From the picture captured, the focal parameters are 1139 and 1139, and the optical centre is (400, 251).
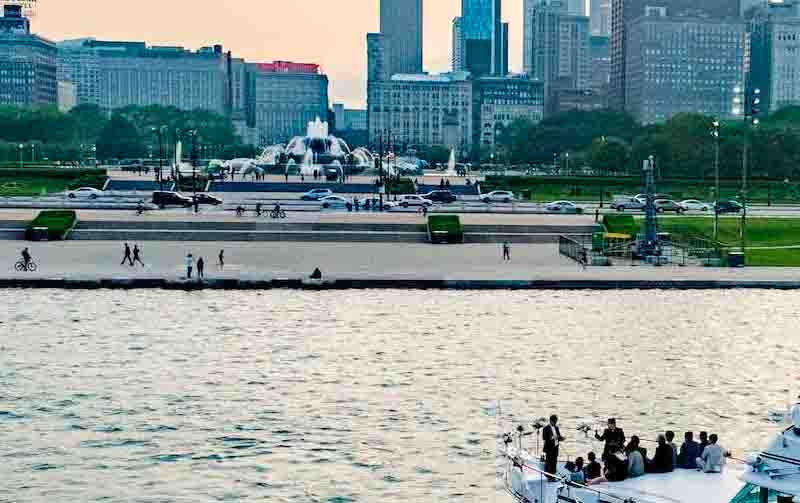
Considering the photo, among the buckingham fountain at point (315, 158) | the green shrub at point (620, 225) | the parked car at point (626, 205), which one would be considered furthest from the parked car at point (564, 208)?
the buckingham fountain at point (315, 158)

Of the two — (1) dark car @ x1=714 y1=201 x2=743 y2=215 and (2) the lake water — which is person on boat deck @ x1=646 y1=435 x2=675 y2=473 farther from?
(1) dark car @ x1=714 y1=201 x2=743 y2=215

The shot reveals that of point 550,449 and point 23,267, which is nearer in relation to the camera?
point 550,449

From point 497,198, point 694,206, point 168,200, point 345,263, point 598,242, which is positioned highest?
point 168,200

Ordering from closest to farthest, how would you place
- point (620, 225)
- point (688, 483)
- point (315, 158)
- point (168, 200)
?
point (688, 483) → point (620, 225) → point (168, 200) → point (315, 158)

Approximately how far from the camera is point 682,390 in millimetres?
35094

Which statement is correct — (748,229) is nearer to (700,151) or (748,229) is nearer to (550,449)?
(550,449)

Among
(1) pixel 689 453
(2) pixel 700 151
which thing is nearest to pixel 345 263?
(1) pixel 689 453

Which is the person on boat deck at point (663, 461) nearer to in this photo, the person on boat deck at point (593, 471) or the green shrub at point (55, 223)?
the person on boat deck at point (593, 471)

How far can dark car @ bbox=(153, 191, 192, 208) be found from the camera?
88.7 m

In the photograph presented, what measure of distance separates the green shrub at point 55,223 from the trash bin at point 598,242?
32.8 meters

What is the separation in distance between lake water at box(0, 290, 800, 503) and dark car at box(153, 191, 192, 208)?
3612cm

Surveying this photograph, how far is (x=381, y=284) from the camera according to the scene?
182 ft

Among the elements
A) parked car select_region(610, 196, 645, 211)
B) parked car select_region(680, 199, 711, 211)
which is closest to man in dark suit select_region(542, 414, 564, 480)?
parked car select_region(610, 196, 645, 211)

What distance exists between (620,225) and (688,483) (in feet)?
170
